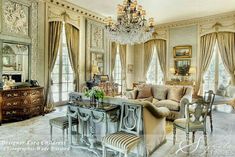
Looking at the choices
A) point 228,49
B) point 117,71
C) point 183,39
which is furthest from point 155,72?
point 228,49

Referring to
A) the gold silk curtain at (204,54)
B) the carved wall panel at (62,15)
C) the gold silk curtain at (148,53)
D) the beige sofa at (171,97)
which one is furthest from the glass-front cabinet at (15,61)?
the gold silk curtain at (204,54)

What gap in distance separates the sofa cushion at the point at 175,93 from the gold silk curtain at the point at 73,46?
3.61m

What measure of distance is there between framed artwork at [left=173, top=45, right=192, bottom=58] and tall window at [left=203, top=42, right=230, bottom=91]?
104cm

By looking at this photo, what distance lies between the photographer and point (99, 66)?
831cm

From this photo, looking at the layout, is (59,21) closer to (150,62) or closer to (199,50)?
(150,62)


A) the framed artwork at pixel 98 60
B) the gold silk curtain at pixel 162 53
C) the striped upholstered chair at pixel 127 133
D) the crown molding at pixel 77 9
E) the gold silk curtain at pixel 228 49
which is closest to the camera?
the striped upholstered chair at pixel 127 133

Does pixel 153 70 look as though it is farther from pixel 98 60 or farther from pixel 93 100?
pixel 93 100

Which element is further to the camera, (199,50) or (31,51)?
(199,50)

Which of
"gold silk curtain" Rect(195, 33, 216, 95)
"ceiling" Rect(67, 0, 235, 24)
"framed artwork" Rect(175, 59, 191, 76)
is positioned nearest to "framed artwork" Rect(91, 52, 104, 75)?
"ceiling" Rect(67, 0, 235, 24)

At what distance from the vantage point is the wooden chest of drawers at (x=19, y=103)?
4684mm

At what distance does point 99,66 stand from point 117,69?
5.00 feet

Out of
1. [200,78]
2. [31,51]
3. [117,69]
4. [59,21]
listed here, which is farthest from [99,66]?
[200,78]

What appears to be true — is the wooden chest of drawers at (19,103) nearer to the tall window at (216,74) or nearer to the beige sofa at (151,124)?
the beige sofa at (151,124)

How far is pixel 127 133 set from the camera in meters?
2.90
